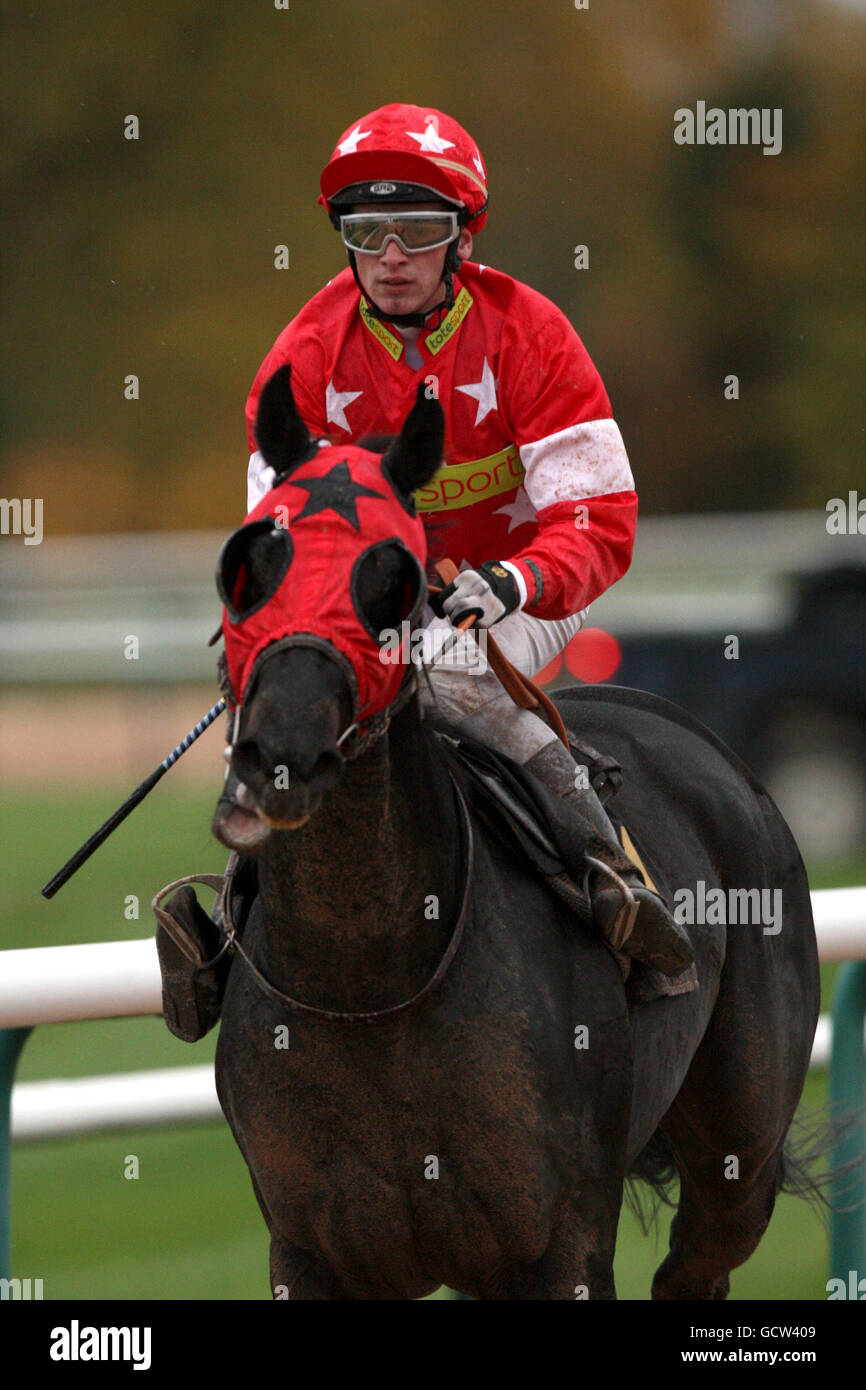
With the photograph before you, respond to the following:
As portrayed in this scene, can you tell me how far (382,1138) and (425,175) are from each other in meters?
1.60

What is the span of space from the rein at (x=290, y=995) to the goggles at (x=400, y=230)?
90 cm

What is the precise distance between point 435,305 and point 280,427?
66 centimetres

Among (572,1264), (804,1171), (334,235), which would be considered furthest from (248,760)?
(334,235)

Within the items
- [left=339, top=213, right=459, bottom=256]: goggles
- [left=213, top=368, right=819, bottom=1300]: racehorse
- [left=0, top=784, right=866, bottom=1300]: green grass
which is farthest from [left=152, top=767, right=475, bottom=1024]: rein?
[left=0, top=784, right=866, bottom=1300]: green grass

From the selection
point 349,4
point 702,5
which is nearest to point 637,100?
point 702,5

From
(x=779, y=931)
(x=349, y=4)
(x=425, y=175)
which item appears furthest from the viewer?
(x=349, y=4)

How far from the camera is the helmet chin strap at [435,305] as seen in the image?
3406 mm

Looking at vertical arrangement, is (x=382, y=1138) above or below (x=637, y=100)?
below

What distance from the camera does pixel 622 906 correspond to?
3271 mm

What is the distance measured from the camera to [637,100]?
792 inches

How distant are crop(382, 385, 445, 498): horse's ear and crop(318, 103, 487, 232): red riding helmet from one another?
0.59 metres
